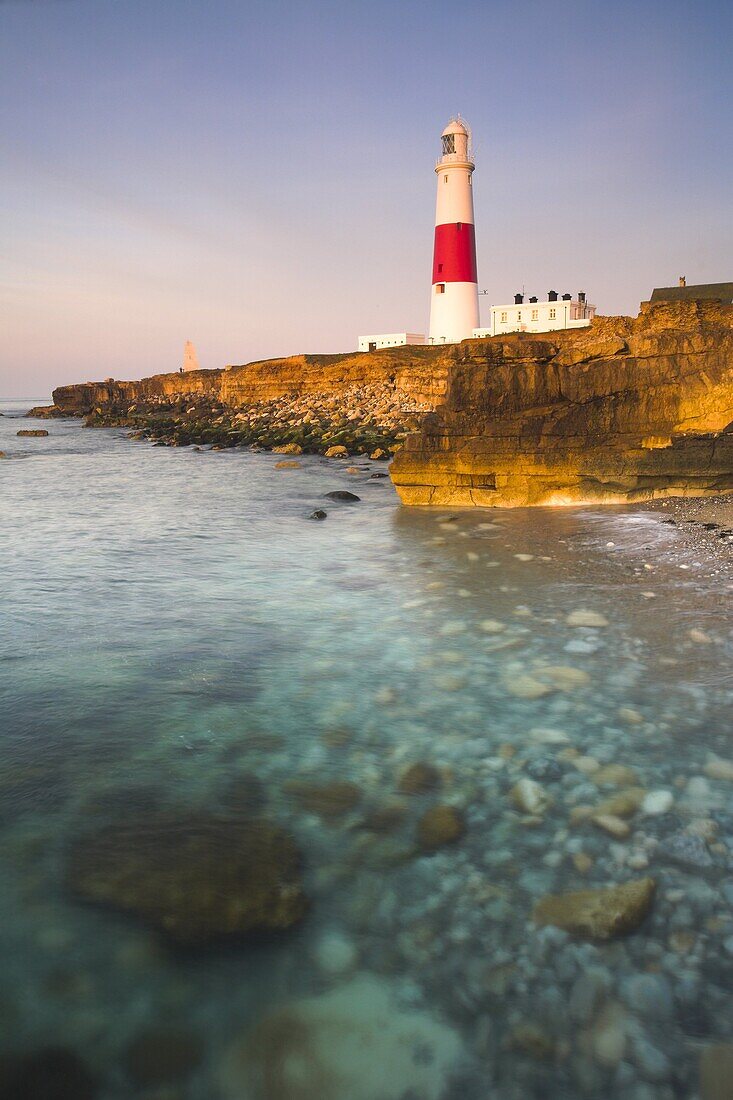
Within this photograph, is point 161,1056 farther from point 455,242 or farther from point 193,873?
point 455,242

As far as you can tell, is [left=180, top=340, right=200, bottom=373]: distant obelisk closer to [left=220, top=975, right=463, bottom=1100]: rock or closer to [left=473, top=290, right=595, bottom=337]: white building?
[left=473, top=290, right=595, bottom=337]: white building

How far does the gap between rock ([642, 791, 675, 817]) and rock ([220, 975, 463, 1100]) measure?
4.27ft

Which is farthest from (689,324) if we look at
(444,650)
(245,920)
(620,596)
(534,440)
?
(245,920)

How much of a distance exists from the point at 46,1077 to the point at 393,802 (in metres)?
1.54

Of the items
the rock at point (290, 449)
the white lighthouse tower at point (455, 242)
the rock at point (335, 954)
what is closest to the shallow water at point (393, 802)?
the rock at point (335, 954)

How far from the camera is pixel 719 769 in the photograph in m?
3.04

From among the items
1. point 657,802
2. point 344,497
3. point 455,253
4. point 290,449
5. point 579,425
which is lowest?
point 657,802

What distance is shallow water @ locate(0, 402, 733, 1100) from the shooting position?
6.23 ft

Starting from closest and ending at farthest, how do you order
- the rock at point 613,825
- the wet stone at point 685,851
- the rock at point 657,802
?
1. the wet stone at point 685,851
2. the rock at point 613,825
3. the rock at point 657,802

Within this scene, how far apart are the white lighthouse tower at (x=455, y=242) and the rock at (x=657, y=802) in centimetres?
4090

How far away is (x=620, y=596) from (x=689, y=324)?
14.4m

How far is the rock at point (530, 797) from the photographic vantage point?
2844mm

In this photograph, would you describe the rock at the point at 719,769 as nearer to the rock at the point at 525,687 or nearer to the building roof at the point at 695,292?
the rock at the point at 525,687

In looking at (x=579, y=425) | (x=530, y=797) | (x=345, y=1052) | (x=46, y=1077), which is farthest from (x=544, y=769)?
(x=579, y=425)
